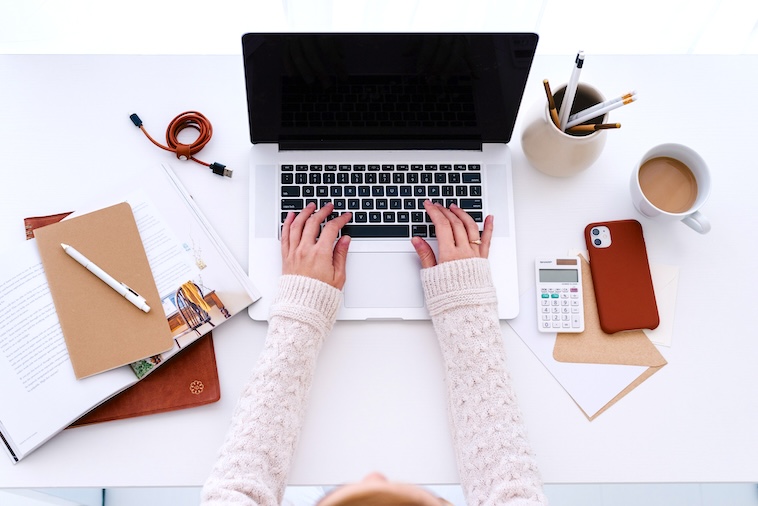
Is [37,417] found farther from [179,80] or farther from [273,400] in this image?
[179,80]

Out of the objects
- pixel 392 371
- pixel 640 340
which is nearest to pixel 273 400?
pixel 392 371

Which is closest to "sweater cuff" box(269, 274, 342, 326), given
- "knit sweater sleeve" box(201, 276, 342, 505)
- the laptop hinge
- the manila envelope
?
"knit sweater sleeve" box(201, 276, 342, 505)

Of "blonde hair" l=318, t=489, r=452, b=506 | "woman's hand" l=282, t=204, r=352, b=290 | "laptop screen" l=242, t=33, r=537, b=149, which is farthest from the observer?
"woman's hand" l=282, t=204, r=352, b=290

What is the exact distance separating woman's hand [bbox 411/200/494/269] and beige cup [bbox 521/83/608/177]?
12cm

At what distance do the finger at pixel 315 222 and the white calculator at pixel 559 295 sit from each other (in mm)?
318

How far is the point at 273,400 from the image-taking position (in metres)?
0.72

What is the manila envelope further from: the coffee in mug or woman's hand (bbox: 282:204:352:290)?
woman's hand (bbox: 282:204:352:290)

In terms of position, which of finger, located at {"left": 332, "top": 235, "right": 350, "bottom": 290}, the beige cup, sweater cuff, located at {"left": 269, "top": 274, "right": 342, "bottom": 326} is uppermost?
the beige cup

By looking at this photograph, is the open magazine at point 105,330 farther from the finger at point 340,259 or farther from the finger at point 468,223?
the finger at point 468,223

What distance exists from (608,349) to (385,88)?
0.48 meters

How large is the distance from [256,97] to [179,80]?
0.70ft

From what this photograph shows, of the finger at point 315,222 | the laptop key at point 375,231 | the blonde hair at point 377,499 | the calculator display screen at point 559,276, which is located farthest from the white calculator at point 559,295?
the blonde hair at point 377,499

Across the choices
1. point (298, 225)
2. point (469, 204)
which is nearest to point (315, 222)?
point (298, 225)

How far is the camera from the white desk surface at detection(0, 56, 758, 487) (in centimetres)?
75
